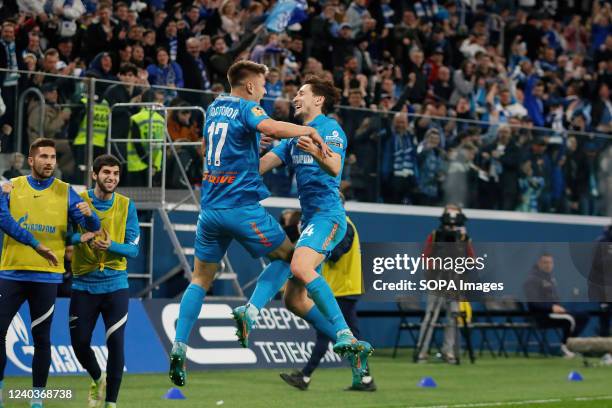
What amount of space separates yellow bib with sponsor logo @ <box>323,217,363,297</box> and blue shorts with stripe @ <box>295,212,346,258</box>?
194 inches

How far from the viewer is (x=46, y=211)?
10203 millimetres

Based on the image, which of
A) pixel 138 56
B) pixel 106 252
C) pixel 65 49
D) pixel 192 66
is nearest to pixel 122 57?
pixel 138 56

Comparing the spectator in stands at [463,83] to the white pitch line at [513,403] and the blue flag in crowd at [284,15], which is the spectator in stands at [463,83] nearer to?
the blue flag in crowd at [284,15]

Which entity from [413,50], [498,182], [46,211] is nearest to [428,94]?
[413,50]

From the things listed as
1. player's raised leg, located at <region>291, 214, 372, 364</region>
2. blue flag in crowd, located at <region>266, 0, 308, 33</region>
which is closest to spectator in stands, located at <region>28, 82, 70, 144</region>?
blue flag in crowd, located at <region>266, 0, 308, 33</region>

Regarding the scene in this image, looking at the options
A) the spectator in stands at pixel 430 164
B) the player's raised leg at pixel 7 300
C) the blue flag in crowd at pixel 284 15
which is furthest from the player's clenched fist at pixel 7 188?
the blue flag in crowd at pixel 284 15

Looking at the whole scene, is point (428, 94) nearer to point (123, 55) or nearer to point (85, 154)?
point (123, 55)

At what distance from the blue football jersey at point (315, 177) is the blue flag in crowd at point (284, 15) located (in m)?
11.0

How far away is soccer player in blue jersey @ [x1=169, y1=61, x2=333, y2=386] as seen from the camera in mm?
8859

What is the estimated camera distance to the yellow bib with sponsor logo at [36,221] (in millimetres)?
10172

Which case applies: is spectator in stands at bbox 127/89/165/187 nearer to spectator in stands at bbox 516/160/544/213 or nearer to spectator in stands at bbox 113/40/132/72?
spectator in stands at bbox 113/40/132/72

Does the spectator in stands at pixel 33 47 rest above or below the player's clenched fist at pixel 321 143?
above

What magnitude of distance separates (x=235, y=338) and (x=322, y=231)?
728cm

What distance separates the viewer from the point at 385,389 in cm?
1398
